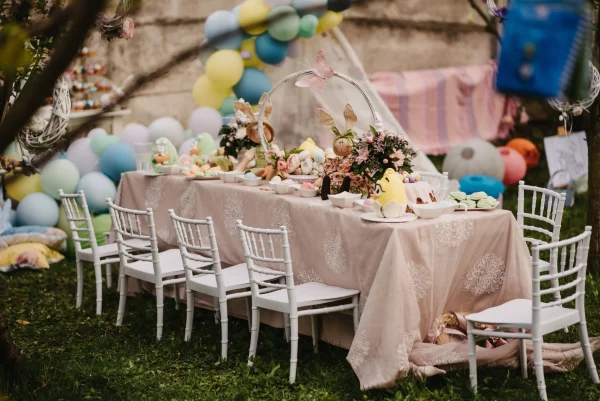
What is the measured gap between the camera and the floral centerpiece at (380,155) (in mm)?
3896

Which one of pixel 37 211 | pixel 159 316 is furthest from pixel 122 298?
pixel 37 211

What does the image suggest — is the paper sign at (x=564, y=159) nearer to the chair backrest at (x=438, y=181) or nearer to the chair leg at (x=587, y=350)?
the chair backrest at (x=438, y=181)

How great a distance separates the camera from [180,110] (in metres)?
8.27

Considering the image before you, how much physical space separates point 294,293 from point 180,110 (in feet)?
16.2

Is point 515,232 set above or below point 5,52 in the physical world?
below

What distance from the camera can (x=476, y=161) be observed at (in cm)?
795

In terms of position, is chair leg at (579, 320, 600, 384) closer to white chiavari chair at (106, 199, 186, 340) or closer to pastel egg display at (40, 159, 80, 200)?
white chiavari chair at (106, 199, 186, 340)

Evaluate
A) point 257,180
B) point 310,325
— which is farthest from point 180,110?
point 310,325

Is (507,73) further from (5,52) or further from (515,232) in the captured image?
(515,232)

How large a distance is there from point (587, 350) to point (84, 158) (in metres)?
4.24

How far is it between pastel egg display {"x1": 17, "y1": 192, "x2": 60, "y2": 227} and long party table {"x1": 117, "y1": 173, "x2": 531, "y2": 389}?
228 centimetres

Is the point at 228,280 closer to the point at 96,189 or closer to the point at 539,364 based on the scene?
the point at 539,364

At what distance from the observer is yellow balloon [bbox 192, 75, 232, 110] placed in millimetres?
6699

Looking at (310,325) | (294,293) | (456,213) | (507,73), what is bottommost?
(310,325)
